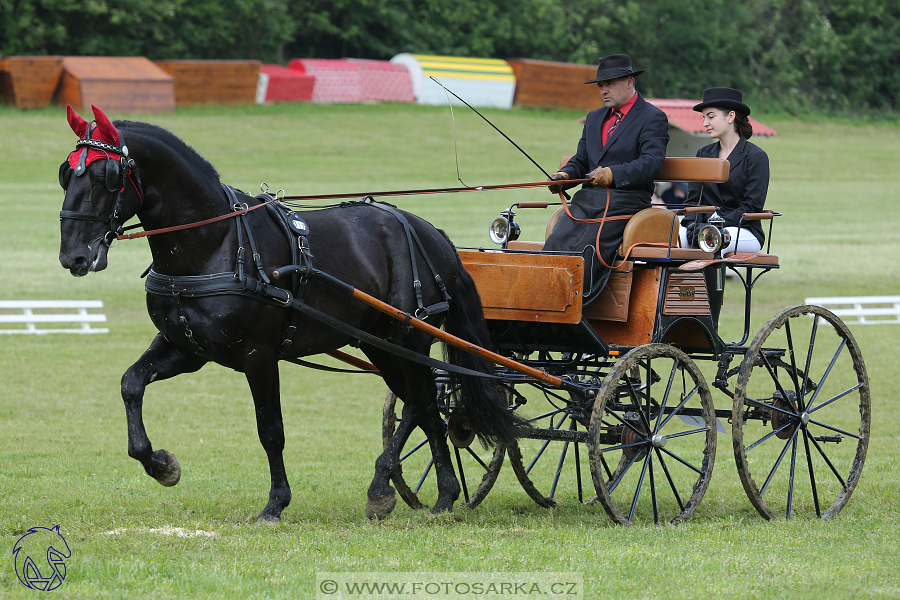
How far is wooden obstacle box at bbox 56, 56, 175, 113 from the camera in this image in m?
33.2

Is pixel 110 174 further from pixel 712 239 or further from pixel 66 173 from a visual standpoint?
pixel 712 239

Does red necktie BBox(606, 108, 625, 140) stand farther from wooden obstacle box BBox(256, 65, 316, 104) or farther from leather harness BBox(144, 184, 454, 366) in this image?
wooden obstacle box BBox(256, 65, 316, 104)

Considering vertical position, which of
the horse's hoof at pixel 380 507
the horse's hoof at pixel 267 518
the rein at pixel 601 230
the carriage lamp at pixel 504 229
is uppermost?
Answer: the rein at pixel 601 230

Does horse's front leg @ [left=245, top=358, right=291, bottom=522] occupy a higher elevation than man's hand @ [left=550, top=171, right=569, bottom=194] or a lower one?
lower

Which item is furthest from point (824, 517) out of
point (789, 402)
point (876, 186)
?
point (876, 186)

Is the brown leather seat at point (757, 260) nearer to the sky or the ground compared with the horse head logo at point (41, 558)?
nearer to the sky

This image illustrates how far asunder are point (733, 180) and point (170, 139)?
12.1 feet

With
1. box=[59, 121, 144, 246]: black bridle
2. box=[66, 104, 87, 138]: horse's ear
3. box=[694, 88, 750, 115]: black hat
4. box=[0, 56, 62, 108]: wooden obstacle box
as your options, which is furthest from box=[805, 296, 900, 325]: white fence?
box=[0, 56, 62, 108]: wooden obstacle box

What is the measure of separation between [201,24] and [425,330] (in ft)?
134

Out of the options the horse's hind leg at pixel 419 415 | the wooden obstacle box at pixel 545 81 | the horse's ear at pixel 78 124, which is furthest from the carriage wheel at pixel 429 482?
the wooden obstacle box at pixel 545 81

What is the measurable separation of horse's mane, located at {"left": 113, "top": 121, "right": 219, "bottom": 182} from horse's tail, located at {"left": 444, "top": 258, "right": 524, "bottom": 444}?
63.2 inches

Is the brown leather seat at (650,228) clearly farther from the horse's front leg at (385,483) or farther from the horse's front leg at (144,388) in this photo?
the horse's front leg at (144,388)

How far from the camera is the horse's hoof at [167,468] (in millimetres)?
5559

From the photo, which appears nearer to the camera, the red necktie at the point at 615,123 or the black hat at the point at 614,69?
the black hat at the point at 614,69
